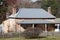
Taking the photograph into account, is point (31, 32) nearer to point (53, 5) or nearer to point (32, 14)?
point (32, 14)

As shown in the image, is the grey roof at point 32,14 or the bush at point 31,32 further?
the grey roof at point 32,14

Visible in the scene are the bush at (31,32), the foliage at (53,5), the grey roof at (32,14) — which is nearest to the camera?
the bush at (31,32)

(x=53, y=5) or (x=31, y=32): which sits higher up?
(x=53, y=5)

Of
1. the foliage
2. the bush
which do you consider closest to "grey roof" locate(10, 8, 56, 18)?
the bush

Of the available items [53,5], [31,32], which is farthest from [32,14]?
[53,5]

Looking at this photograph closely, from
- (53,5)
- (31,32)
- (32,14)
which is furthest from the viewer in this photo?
(53,5)

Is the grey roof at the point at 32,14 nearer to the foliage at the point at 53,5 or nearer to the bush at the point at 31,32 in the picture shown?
the bush at the point at 31,32

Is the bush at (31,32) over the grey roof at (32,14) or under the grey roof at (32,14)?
under

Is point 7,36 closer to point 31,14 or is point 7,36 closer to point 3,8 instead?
point 31,14

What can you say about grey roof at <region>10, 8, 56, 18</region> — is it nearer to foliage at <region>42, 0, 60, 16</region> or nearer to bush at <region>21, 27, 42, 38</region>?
bush at <region>21, 27, 42, 38</region>

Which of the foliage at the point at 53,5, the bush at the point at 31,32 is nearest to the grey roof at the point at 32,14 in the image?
the bush at the point at 31,32

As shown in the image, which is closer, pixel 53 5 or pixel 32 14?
pixel 32 14

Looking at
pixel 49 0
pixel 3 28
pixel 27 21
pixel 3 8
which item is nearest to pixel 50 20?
pixel 27 21

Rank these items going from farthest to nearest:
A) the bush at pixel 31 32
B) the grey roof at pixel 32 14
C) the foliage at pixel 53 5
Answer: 1. the foliage at pixel 53 5
2. the grey roof at pixel 32 14
3. the bush at pixel 31 32
